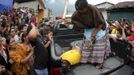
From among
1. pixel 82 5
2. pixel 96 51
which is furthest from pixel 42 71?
pixel 82 5

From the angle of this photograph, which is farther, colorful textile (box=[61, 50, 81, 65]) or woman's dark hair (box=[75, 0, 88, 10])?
woman's dark hair (box=[75, 0, 88, 10])

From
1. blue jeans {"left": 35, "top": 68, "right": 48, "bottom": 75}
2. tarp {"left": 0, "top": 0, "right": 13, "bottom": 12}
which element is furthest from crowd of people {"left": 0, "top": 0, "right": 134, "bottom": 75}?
tarp {"left": 0, "top": 0, "right": 13, "bottom": 12}

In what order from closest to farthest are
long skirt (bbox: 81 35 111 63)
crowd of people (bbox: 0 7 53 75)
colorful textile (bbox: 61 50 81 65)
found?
colorful textile (bbox: 61 50 81 65), long skirt (bbox: 81 35 111 63), crowd of people (bbox: 0 7 53 75)

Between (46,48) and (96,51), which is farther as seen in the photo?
(46,48)

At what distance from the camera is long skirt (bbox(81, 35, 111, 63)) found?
671cm

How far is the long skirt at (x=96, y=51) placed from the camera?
671 centimetres

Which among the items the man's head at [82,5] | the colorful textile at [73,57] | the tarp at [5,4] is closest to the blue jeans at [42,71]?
the colorful textile at [73,57]

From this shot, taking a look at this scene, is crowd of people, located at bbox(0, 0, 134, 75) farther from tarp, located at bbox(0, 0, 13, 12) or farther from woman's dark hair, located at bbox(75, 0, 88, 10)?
tarp, located at bbox(0, 0, 13, 12)

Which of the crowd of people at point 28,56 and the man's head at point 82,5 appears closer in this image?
the man's head at point 82,5

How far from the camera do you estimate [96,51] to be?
267 inches

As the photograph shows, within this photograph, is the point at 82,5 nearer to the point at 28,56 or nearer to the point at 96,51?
the point at 96,51

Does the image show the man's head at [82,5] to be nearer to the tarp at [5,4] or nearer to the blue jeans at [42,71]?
the blue jeans at [42,71]

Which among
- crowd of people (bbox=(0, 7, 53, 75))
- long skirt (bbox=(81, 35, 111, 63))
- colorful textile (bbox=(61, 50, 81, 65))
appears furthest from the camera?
crowd of people (bbox=(0, 7, 53, 75))

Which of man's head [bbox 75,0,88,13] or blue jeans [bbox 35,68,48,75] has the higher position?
man's head [bbox 75,0,88,13]
